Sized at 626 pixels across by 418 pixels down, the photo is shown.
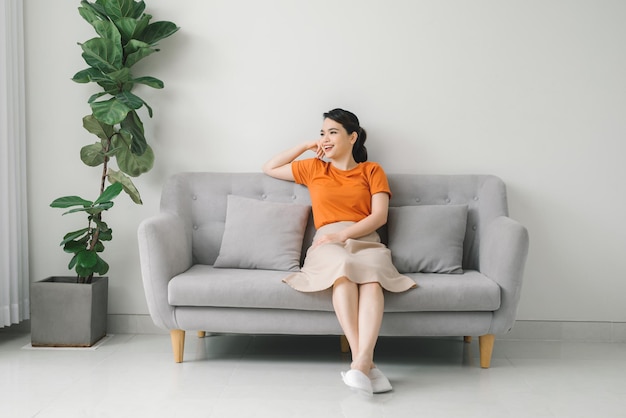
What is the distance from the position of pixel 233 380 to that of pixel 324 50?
6.23 feet

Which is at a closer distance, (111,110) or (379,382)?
(379,382)

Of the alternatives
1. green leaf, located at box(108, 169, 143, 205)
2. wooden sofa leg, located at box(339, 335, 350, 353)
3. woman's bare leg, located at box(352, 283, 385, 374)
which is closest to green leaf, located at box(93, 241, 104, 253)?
green leaf, located at box(108, 169, 143, 205)

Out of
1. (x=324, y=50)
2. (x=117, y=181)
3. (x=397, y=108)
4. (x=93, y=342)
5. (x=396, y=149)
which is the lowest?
(x=93, y=342)

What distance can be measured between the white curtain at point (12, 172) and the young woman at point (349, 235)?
4.62 feet

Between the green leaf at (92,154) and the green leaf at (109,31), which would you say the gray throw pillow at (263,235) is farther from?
the green leaf at (109,31)

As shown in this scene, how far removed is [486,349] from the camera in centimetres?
296

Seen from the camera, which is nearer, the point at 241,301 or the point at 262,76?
the point at 241,301

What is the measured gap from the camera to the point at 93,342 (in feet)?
10.9

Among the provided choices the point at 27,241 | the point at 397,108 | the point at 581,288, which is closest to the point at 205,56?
the point at 397,108

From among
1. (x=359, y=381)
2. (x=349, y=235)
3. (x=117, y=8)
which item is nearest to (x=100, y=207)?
(x=117, y=8)

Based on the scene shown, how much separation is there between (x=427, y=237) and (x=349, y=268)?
61 cm

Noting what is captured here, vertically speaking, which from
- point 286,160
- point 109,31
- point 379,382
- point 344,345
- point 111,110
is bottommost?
point 344,345

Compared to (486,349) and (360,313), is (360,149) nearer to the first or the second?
(360,313)

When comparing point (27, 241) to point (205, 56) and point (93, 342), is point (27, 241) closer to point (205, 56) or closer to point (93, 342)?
point (93, 342)
